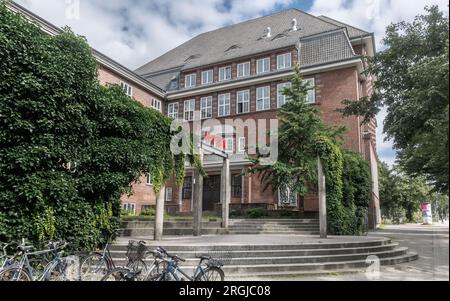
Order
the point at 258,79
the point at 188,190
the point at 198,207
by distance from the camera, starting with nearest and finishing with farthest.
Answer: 1. the point at 198,207
2. the point at 258,79
3. the point at 188,190

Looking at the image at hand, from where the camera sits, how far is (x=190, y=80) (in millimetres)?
30047

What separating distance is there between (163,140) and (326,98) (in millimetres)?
15584

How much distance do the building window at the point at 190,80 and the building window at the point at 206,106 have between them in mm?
2267

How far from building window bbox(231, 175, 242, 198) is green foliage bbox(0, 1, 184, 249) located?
1605 cm

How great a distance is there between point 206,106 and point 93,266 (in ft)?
74.5

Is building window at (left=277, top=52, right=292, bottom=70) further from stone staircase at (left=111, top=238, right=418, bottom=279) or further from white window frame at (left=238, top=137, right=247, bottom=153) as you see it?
stone staircase at (left=111, top=238, right=418, bottom=279)

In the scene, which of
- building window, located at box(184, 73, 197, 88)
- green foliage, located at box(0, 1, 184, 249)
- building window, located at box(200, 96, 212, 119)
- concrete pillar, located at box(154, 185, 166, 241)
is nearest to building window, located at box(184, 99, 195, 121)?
building window, located at box(200, 96, 212, 119)

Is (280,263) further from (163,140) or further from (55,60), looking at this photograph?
(55,60)

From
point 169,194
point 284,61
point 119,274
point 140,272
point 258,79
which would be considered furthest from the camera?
point 169,194

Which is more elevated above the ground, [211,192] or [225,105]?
[225,105]

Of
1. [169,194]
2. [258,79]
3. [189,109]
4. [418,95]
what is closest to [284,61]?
[258,79]

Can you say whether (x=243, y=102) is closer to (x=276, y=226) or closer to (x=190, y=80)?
(x=190, y=80)

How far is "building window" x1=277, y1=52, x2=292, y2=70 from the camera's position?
84.5 feet

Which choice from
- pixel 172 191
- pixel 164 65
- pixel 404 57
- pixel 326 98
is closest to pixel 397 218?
pixel 326 98
